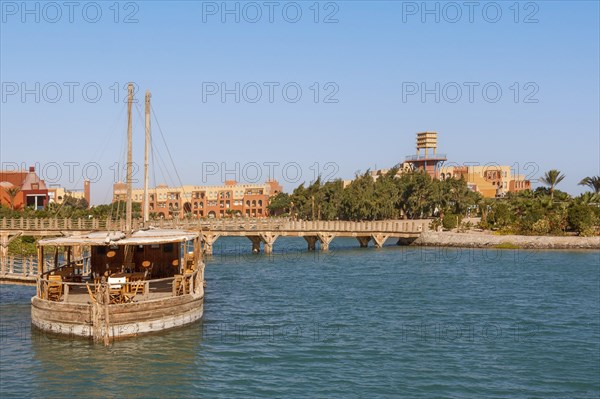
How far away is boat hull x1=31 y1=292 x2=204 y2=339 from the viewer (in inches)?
1160

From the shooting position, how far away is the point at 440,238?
89.7m

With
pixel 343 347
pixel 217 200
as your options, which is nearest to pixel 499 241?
pixel 343 347

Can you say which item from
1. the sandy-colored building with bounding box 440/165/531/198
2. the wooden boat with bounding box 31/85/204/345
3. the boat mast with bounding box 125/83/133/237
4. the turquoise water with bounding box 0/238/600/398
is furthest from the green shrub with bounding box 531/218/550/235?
the sandy-colored building with bounding box 440/165/531/198

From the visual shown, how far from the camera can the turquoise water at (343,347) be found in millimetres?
24562

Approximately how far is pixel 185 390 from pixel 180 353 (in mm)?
4540

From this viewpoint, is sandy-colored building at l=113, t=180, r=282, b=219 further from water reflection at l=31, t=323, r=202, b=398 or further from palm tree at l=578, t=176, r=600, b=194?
water reflection at l=31, t=323, r=202, b=398

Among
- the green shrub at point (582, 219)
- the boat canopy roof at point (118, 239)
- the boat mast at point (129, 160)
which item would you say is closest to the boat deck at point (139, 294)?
the boat canopy roof at point (118, 239)

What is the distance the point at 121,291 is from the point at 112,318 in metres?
1.30

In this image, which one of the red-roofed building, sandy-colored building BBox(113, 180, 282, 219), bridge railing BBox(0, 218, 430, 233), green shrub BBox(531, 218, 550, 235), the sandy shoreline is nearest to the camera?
bridge railing BBox(0, 218, 430, 233)

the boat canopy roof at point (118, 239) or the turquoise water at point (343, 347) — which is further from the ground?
the boat canopy roof at point (118, 239)

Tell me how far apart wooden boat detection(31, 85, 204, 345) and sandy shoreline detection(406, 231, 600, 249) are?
186ft

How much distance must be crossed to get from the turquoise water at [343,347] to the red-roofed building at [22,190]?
255 ft

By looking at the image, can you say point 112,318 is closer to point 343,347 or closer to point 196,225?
point 343,347

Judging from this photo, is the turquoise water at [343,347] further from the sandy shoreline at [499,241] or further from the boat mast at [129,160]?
the sandy shoreline at [499,241]
